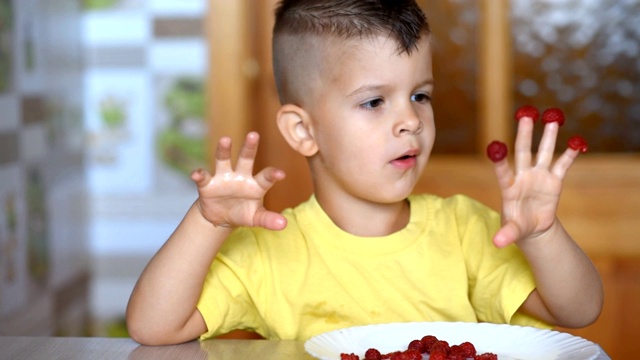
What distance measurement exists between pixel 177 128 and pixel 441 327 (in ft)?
7.97

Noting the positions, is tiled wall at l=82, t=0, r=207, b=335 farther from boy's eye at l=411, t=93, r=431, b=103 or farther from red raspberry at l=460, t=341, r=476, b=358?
red raspberry at l=460, t=341, r=476, b=358

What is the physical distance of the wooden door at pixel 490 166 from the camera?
2.45 meters

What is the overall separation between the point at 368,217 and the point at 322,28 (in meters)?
0.26

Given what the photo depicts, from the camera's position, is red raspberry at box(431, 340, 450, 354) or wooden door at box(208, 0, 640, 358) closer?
red raspberry at box(431, 340, 450, 354)

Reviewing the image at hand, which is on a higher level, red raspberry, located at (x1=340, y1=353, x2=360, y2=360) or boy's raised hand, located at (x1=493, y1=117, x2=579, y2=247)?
boy's raised hand, located at (x1=493, y1=117, x2=579, y2=247)

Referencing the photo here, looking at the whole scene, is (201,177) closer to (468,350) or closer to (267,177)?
(267,177)

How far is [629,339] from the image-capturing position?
2443 millimetres

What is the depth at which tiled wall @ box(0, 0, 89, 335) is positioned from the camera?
237 cm

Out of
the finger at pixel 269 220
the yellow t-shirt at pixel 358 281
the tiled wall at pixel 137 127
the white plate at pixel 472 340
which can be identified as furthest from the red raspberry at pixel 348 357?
the tiled wall at pixel 137 127

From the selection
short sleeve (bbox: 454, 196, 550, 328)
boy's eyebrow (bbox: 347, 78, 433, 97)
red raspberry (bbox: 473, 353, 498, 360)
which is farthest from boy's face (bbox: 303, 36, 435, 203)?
red raspberry (bbox: 473, 353, 498, 360)

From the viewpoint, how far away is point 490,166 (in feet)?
8.20

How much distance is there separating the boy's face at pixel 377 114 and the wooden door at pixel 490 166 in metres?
1.20

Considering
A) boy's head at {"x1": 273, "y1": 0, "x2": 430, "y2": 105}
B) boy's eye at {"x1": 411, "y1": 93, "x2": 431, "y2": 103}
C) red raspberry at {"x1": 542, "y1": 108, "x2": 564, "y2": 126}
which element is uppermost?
boy's head at {"x1": 273, "y1": 0, "x2": 430, "y2": 105}

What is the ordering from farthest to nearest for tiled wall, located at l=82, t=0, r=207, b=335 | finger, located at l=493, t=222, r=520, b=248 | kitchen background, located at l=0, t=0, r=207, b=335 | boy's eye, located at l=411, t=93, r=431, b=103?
tiled wall, located at l=82, t=0, r=207, b=335 < kitchen background, located at l=0, t=0, r=207, b=335 < boy's eye, located at l=411, t=93, r=431, b=103 < finger, located at l=493, t=222, r=520, b=248
